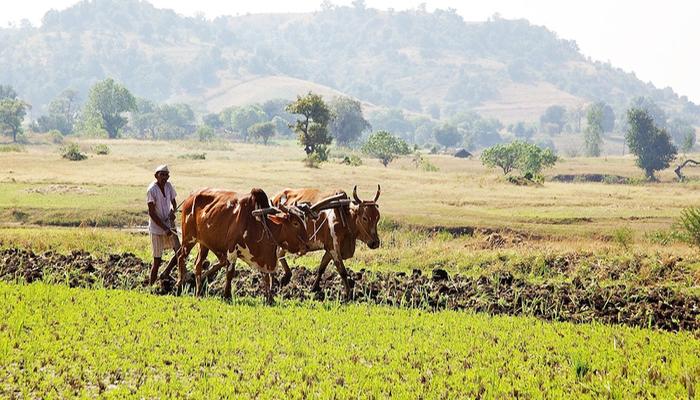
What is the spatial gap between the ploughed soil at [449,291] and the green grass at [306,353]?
1140 mm

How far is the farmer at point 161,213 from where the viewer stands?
1598 centimetres

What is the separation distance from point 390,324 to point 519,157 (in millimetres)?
74178

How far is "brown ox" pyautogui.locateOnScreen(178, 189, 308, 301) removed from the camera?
49.0 ft

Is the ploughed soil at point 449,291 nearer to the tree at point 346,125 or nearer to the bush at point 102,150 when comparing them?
the bush at point 102,150

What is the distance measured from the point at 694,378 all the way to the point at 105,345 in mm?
7337

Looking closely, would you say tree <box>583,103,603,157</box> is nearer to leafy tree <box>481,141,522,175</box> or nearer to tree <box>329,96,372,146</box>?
tree <box>329,96,372,146</box>

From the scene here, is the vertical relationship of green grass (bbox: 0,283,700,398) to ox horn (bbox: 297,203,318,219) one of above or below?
below

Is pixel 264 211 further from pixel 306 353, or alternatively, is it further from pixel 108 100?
pixel 108 100

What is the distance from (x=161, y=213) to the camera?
635 inches

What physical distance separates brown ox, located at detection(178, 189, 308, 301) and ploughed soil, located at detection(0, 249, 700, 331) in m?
1.19

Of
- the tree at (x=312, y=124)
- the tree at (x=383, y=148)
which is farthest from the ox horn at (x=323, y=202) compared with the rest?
the tree at (x=383, y=148)

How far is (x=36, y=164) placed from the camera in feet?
193

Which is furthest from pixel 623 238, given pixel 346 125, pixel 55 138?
pixel 346 125

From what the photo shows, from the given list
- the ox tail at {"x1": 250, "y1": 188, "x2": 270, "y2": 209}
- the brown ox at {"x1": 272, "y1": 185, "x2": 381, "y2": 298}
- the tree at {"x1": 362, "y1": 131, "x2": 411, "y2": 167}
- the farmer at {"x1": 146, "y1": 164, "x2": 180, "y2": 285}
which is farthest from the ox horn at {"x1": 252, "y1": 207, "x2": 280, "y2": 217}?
the tree at {"x1": 362, "y1": 131, "x2": 411, "y2": 167}
